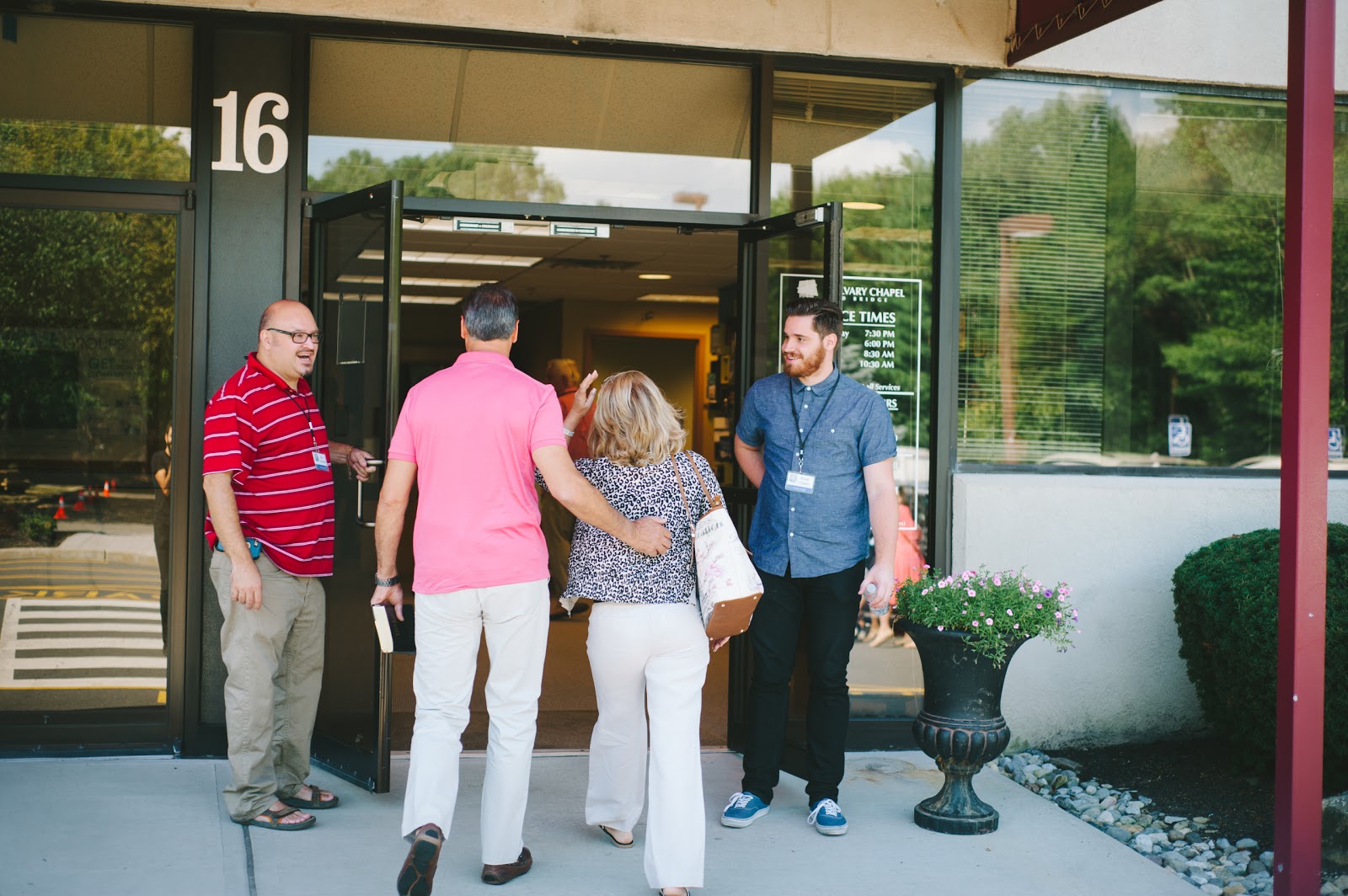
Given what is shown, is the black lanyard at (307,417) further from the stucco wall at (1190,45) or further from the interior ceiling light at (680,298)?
the interior ceiling light at (680,298)

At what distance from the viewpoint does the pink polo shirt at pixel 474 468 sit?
11.7 feet

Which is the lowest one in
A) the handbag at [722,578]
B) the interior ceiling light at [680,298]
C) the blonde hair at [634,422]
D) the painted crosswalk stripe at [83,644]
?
the painted crosswalk stripe at [83,644]

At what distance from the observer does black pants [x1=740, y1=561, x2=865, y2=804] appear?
14.6 ft

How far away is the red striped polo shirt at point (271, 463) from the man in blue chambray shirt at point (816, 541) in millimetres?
1607

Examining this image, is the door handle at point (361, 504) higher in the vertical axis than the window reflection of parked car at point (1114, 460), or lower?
lower

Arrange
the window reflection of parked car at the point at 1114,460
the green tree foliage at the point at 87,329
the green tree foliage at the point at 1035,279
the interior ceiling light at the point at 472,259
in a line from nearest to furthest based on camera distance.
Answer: the green tree foliage at the point at 87,329 → the green tree foliage at the point at 1035,279 → the window reflection of parked car at the point at 1114,460 → the interior ceiling light at the point at 472,259

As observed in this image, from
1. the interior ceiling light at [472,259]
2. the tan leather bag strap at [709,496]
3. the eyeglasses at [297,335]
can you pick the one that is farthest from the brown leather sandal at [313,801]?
the interior ceiling light at [472,259]

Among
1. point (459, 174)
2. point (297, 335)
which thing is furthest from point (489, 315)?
point (459, 174)

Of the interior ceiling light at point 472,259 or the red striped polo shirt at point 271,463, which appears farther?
the interior ceiling light at point 472,259

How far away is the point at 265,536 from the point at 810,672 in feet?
6.45

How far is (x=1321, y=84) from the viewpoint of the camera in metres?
3.55

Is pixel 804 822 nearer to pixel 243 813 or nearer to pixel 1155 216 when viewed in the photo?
pixel 243 813

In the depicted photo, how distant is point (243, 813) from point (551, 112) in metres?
3.10

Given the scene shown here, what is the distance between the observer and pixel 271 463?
4156 millimetres
